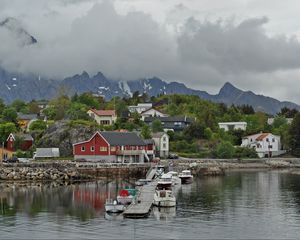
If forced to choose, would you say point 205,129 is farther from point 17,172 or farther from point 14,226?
point 14,226

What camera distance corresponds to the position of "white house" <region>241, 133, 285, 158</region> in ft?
412

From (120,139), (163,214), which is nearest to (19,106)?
(120,139)

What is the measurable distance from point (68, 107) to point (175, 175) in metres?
67.5

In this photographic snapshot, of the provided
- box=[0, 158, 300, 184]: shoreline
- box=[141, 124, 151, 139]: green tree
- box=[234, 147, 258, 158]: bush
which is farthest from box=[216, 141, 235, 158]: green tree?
box=[141, 124, 151, 139]: green tree

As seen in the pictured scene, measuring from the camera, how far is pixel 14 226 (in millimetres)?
43219

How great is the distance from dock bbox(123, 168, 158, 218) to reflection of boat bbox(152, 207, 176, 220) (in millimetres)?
659

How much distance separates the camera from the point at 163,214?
157ft

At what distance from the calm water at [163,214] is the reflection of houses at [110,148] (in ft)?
70.4

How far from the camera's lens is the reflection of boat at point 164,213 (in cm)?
4656

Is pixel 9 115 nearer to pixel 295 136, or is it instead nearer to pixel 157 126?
pixel 157 126

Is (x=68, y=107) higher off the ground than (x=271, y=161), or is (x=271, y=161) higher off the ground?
(x=68, y=107)

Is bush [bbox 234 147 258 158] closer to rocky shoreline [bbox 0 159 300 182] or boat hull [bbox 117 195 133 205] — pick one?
rocky shoreline [bbox 0 159 300 182]

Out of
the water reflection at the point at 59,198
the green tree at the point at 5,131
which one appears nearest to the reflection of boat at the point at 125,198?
the water reflection at the point at 59,198

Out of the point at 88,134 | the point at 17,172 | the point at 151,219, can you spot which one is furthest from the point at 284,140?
the point at 151,219
